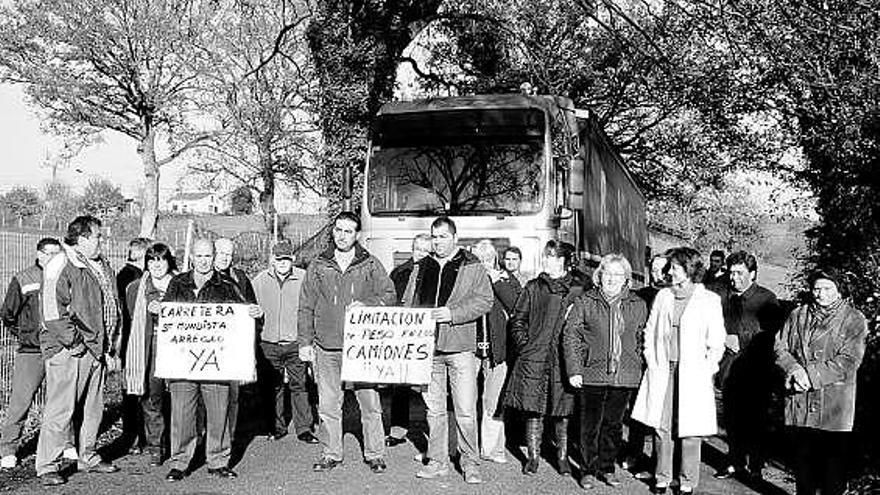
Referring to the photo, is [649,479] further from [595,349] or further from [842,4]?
[842,4]

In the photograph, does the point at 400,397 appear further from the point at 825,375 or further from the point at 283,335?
the point at 825,375

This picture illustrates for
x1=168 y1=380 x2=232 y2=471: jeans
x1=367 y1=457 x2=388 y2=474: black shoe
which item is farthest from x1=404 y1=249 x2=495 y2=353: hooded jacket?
x1=168 y1=380 x2=232 y2=471: jeans

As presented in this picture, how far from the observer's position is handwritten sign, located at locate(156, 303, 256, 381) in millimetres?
8750

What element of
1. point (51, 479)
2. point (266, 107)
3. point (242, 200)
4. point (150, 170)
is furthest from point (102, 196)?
point (51, 479)

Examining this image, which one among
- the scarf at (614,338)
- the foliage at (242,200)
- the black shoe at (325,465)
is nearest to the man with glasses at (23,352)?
the black shoe at (325,465)

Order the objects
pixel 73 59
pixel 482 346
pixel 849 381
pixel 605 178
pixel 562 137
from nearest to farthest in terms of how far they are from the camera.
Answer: pixel 849 381 → pixel 482 346 → pixel 562 137 → pixel 605 178 → pixel 73 59

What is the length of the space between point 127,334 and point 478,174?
19.0 ft

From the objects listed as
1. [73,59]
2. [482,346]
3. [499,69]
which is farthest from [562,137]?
[73,59]

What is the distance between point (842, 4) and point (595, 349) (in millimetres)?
4457

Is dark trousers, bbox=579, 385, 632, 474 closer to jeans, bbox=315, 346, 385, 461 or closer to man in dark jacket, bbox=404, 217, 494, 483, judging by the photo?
man in dark jacket, bbox=404, 217, 494, 483

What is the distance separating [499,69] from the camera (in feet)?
94.4

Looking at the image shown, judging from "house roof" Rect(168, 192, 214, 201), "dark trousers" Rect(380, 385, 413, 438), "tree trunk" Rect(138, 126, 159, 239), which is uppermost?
"tree trunk" Rect(138, 126, 159, 239)

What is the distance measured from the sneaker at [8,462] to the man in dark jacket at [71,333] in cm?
53

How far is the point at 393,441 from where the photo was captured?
1053 cm
